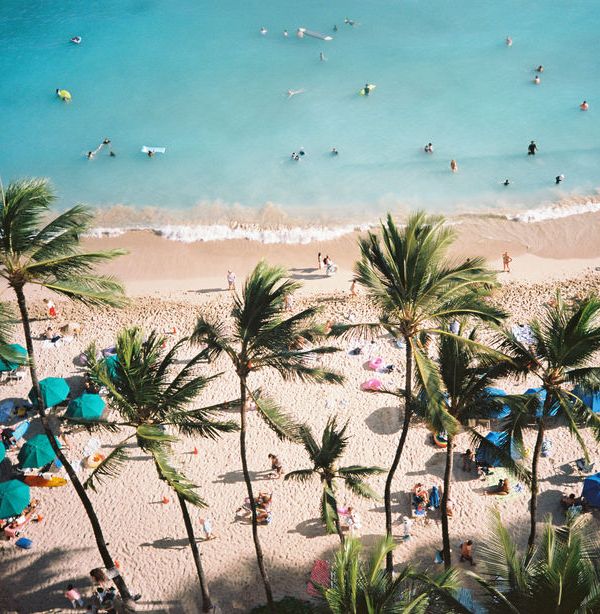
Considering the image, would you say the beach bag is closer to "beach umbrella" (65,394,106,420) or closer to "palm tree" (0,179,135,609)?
"beach umbrella" (65,394,106,420)

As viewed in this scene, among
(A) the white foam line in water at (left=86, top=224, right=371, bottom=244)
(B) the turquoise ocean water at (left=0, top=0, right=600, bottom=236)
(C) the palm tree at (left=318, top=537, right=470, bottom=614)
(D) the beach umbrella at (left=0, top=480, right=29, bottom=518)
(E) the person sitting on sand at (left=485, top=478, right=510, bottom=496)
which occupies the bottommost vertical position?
(E) the person sitting on sand at (left=485, top=478, right=510, bottom=496)

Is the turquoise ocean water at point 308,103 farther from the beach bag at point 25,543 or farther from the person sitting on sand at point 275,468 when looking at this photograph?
the beach bag at point 25,543

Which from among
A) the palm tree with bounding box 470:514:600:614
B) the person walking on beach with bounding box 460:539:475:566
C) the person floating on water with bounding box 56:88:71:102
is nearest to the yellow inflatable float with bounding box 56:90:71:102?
the person floating on water with bounding box 56:88:71:102

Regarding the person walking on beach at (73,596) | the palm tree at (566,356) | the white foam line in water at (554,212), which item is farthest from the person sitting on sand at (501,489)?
the white foam line in water at (554,212)

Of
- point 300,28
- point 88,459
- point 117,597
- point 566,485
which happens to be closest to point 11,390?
point 88,459

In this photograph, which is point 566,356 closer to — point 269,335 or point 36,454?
point 269,335

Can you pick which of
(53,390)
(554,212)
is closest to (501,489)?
(53,390)
